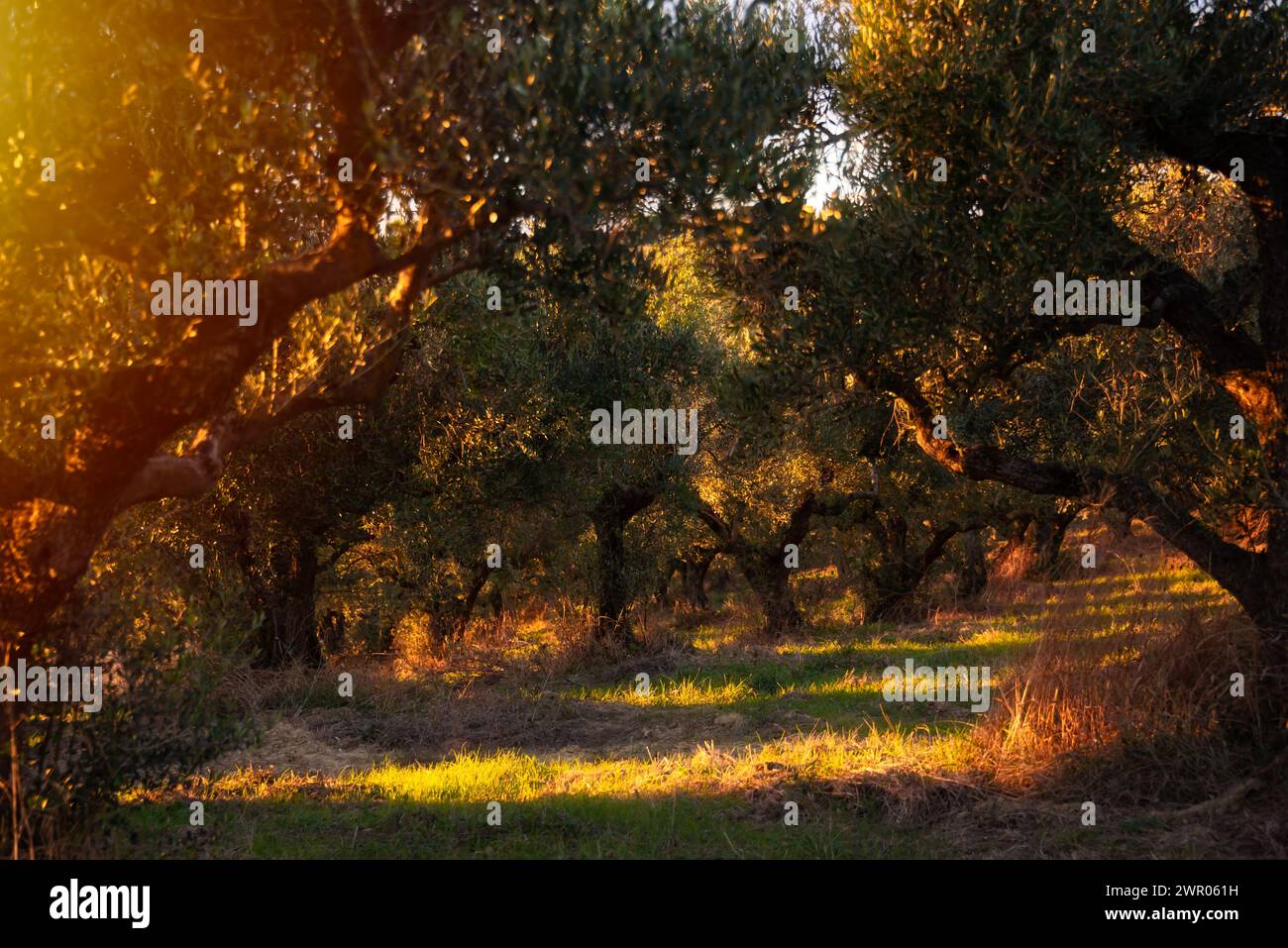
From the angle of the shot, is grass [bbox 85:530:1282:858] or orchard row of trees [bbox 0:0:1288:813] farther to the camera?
grass [bbox 85:530:1282:858]

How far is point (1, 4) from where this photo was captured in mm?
6594

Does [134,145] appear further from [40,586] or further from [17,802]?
[17,802]

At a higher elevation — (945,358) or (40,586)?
(945,358)

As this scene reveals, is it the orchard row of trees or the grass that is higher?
the orchard row of trees

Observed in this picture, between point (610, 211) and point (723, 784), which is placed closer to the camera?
point (610, 211)

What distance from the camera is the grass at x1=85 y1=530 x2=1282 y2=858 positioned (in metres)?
8.57

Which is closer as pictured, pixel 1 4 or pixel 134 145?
pixel 1 4

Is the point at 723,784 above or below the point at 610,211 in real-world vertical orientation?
below

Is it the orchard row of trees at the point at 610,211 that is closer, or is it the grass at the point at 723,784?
the orchard row of trees at the point at 610,211

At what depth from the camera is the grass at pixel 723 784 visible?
8.57 metres

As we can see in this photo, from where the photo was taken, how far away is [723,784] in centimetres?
1034

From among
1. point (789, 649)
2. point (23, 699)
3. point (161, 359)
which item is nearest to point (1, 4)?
point (161, 359)

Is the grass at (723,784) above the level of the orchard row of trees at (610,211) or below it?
below
